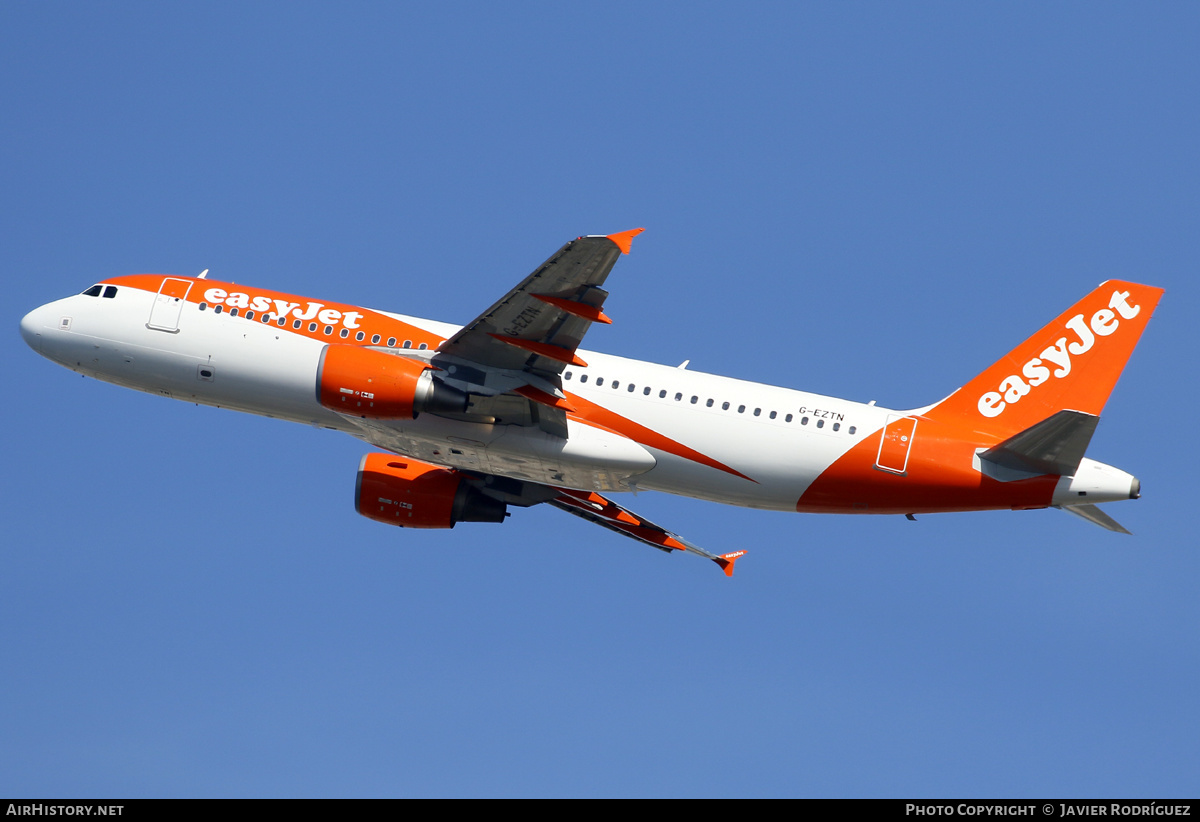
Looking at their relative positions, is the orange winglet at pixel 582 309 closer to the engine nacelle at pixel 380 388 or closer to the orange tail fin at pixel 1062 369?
the engine nacelle at pixel 380 388

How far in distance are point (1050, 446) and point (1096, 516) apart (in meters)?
2.93

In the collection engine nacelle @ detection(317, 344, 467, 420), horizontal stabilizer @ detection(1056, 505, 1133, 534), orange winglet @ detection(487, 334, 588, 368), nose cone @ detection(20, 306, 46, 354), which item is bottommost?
horizontal stabilizer @ detection(1056, 505, 1133, 534)

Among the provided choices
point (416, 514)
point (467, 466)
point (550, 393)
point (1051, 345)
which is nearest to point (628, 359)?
point (550, 393)

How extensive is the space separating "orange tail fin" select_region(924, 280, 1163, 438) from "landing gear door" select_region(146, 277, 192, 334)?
859 inches

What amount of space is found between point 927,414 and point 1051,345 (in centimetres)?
401

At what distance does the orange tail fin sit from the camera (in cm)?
3369

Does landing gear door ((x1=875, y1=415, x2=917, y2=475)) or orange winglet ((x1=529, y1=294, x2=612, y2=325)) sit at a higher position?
orange winglet ((x1=529, y1=294, x2=612, y2=325))

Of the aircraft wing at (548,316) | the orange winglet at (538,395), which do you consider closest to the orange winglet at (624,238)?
the aircraft wing at (548,316)

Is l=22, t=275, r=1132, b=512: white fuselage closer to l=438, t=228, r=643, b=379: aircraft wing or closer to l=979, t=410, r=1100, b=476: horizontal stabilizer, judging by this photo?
l=979, t=410, r=1100, b=476: horizontal stabilizer

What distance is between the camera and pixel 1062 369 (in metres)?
34.0

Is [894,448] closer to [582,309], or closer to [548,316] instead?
[582,309]

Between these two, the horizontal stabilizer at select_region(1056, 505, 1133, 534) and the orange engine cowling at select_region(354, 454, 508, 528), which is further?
the orange engine cowling at select_region(354, 454, 508, 528)

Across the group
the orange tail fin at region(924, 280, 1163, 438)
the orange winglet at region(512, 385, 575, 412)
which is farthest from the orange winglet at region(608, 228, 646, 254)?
the orange tail fin at region(924, 280, 1163, 438)
